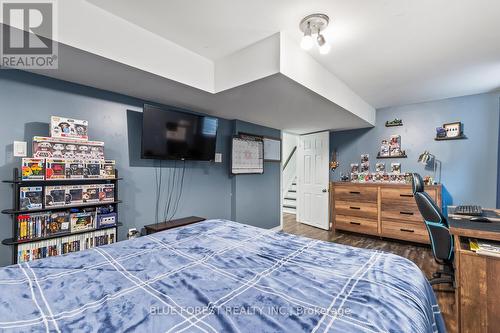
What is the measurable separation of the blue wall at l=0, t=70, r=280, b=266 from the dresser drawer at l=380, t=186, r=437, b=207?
211 cm

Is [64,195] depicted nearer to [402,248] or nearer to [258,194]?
[258,194]

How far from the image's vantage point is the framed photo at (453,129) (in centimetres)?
343

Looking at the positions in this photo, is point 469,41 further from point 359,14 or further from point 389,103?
point 389,103

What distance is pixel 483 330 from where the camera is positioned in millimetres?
1410

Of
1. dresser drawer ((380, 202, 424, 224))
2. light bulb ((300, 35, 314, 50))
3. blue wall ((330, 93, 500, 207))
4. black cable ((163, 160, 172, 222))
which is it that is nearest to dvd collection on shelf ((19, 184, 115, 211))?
black cable ((163, 160, 172, 222))

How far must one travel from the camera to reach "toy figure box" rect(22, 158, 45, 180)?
1764 mm

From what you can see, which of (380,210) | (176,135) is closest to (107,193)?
(176,135)

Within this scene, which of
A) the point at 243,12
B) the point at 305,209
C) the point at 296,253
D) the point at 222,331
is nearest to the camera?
the point at 222,331

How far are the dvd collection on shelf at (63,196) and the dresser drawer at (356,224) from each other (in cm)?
370

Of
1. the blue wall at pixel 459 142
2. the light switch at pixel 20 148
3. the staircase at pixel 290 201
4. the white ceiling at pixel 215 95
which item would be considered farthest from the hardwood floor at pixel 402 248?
the light switch at pixel 20 148

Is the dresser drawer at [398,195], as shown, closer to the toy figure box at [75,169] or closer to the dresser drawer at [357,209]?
the dresser drawer at [357,209]

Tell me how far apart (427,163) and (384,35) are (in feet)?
9.07

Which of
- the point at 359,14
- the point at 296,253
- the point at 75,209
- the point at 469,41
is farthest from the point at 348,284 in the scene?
the point at 469,41

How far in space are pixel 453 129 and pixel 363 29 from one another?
282cm
